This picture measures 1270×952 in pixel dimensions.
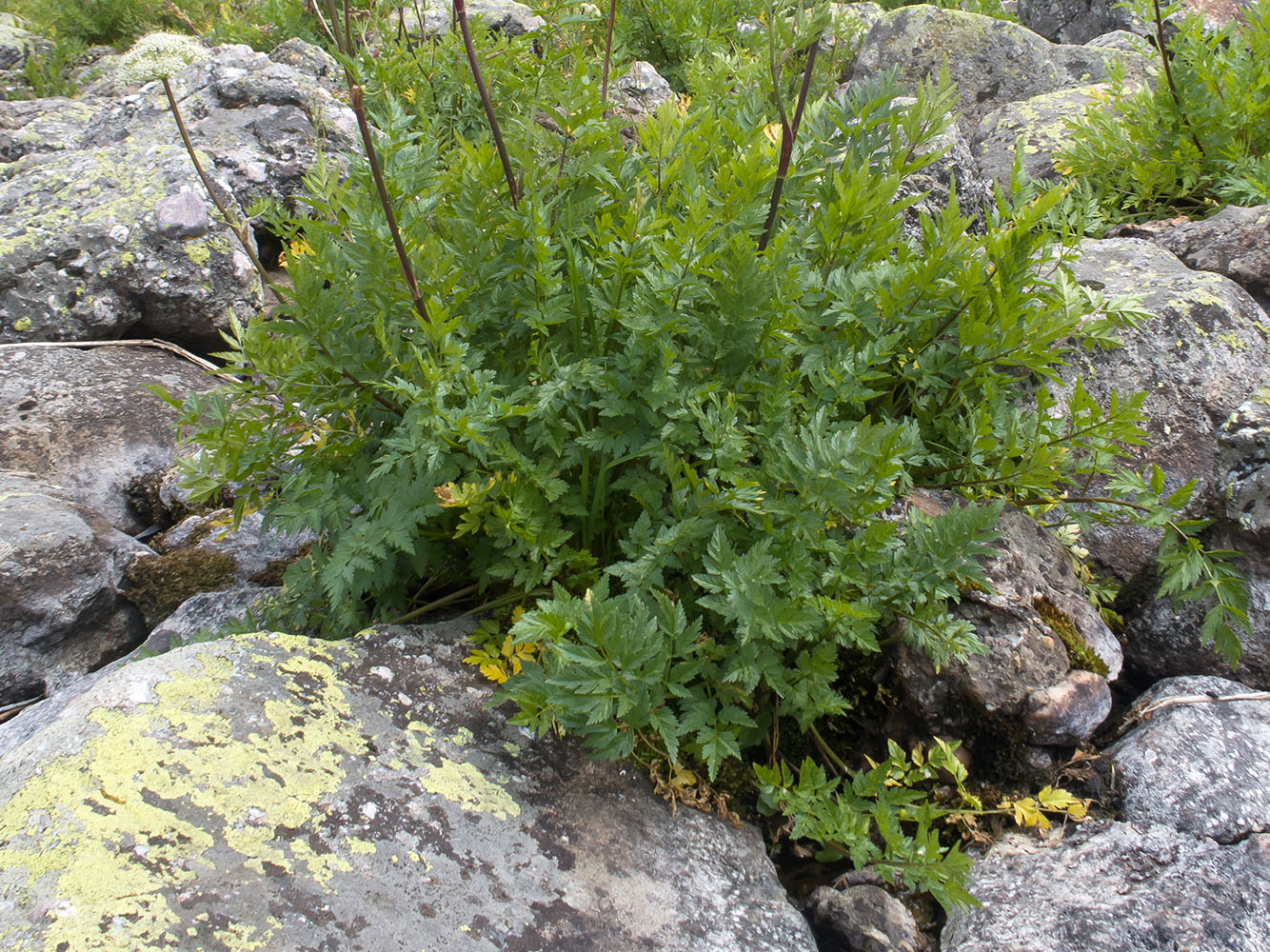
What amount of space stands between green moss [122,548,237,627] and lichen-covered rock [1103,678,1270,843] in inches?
136

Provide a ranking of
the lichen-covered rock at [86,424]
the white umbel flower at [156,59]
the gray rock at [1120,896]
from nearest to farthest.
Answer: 1. the gray rock at [1120,896]
2. the white umbel flower at [156,59]
3. the lichen-covered rock at [86,424]

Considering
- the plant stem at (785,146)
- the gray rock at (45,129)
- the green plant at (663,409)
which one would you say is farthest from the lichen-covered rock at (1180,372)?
the gray rock at (45,129)

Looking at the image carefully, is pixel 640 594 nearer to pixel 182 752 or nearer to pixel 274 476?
pixel 182 752

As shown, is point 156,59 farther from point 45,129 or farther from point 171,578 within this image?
point 45,129

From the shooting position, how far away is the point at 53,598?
3.57 metres

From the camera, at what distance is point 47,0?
1209 cm

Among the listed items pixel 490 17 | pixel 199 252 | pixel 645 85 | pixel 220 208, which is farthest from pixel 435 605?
pixel 490 17

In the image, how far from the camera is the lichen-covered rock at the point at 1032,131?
600 centimetres

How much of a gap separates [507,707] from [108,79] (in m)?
9.17

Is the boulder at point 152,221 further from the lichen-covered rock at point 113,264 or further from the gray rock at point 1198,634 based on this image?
the gray rock at point 1198,634

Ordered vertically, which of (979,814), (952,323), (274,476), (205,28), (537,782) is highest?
(205,28)

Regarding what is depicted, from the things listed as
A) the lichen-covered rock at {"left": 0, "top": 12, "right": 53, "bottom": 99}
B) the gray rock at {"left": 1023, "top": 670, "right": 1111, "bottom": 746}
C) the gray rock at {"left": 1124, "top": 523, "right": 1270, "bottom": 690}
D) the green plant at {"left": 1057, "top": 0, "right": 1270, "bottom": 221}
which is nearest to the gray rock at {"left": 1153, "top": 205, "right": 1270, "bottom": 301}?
the green plant at {"left": 1057, "top": 0, "right": 1270, "bottom": 221}

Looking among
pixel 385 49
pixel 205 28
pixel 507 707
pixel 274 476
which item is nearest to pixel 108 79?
pixel 205 28

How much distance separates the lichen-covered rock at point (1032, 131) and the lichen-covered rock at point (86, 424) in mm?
5505
